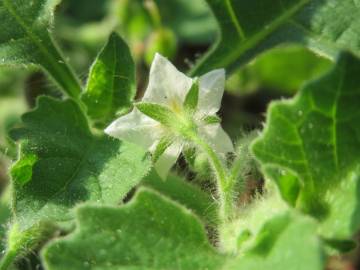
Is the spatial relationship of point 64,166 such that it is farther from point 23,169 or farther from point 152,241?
point 152,241

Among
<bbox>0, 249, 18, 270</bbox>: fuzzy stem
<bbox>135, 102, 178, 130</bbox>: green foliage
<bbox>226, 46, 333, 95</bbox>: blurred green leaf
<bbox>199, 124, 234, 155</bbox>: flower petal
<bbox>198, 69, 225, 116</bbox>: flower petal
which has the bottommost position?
<bbox>226, 46, 333, 95</bbox>: blurred green leaf

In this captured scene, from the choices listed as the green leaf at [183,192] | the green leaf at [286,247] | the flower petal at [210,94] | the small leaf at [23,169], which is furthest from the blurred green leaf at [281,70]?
the green leaf at [286,247]

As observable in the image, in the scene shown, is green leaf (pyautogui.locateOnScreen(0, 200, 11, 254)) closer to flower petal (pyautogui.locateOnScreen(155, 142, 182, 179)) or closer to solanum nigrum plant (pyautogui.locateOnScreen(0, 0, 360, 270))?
solanum nigrum plant (pyautogui.locateOnScreen(0, 0, 360, 270))

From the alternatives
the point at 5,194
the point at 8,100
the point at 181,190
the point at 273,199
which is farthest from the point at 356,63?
the point at 8,100

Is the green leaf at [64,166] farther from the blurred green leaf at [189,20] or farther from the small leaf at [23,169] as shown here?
the blurred green leaf at [189,20]

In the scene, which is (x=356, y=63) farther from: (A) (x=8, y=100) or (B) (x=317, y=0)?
(A) (x=8, y=100)

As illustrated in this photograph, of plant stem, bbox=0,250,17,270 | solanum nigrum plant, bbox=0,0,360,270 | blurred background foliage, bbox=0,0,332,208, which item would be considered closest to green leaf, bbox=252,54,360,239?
solanum nigrum plant, bbox=0,0,360,270

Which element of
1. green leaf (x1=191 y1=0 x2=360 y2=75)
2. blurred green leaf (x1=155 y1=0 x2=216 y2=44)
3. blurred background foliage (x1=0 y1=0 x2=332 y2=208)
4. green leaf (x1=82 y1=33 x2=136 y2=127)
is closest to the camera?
green leaf (x1=82 y1=33 x2=136 y2=127)
